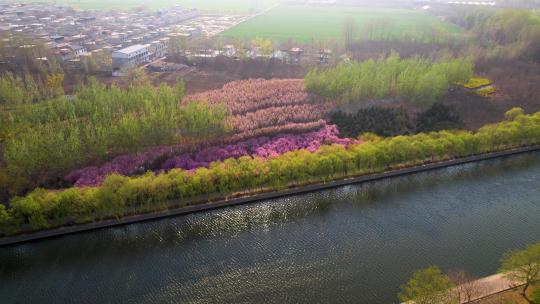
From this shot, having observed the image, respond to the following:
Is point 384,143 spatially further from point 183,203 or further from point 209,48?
point 209,48

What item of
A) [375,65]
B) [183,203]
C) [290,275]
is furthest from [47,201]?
[375,65]

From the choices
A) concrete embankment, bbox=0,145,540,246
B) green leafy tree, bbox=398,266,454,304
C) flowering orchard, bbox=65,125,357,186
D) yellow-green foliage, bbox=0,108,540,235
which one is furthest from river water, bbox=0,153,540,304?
flowering orchard, bbox=65,125,357,186

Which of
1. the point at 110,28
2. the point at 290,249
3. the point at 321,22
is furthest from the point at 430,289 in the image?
the point at 110,28

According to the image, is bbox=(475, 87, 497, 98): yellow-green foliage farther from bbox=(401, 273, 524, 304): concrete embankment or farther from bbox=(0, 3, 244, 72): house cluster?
bbox=(0, 3, 244, 72): house cluster

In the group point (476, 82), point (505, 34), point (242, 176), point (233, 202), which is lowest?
→ point (233, 202)

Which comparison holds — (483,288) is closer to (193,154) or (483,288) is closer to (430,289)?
(430,289)

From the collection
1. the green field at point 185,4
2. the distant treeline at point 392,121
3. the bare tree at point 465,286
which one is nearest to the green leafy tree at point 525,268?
the bare tree at point 465,286
